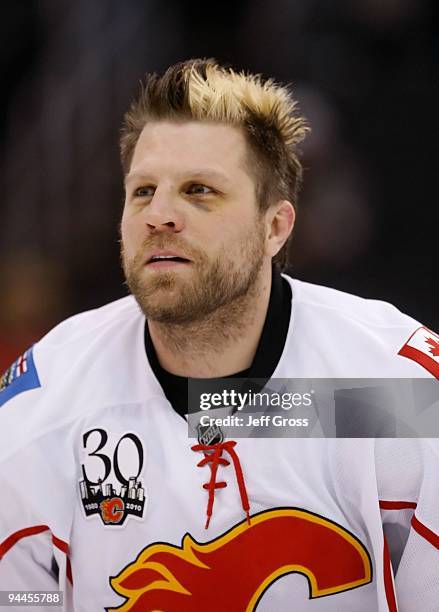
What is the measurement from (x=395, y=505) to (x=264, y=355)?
0.30 metres

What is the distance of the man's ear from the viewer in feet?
4.31

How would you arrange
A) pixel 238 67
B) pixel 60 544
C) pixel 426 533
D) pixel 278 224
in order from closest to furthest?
pixel 426 533, pixel 60 544, pixel 278 224, pixel 238 67

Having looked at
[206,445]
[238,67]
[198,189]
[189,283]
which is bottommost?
[206,445]

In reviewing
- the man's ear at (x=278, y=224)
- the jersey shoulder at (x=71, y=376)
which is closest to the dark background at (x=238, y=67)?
the man's ear at (x=278, y=224)

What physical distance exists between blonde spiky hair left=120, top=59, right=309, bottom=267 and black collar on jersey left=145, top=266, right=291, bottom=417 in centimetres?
17

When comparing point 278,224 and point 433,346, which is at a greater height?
point 278,224

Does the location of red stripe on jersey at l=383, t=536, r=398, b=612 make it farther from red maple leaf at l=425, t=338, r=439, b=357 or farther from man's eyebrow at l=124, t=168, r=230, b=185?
man's eyebrow at l=124, t=168, r=230, b=185

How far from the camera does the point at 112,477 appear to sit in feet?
3.87

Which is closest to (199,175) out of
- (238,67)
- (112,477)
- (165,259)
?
(165,259)

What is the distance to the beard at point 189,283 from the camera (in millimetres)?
1133

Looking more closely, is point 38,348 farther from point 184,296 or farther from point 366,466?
point 366,466

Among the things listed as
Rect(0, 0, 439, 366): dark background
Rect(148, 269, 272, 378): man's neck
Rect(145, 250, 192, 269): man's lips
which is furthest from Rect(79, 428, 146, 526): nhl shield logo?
Rect(0, 0, 439, 366): dark background

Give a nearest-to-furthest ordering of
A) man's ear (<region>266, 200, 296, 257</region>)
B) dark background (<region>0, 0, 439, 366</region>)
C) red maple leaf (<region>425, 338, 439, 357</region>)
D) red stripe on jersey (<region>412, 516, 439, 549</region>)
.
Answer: red stripe on jersey (<region>412, 516, 439, 549</region>) < red maple leaf (<region>425, 338, 439, 357</region>) < man's ear (<region>266, 200, 296, 257</region>) < dark background (<region>0, 0, 439, 366</region>)

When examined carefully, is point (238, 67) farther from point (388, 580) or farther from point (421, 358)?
point (388, 580)
